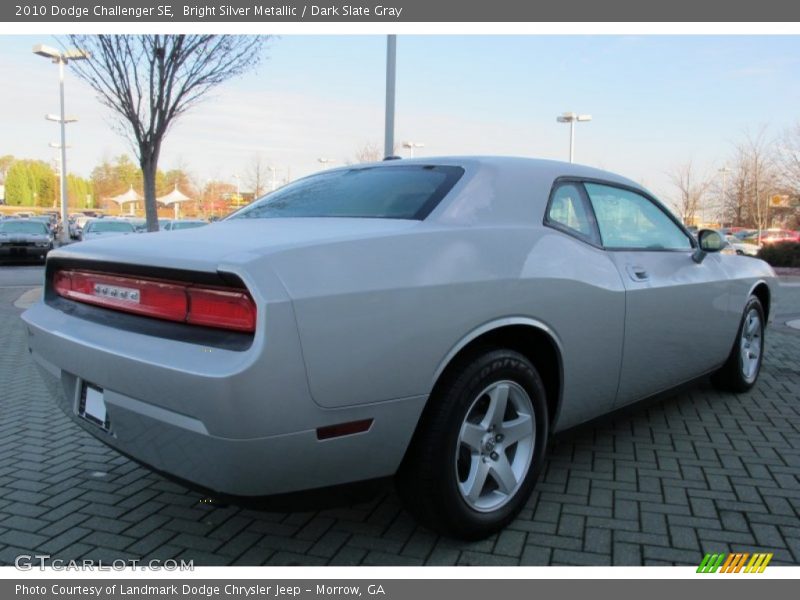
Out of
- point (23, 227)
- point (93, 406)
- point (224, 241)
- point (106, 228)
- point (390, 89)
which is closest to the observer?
point (224, 241)

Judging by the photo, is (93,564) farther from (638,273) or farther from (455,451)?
(638,273)

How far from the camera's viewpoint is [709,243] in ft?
13.6

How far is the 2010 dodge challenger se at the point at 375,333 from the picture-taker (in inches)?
81.0

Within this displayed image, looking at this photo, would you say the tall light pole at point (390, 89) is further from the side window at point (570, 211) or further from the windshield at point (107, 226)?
the windshield at point (107, 226)

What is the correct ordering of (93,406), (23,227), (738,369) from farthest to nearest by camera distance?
(23,227), (738,369), (93,406)

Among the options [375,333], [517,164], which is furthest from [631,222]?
[375,333]

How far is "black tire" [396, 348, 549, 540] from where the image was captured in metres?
2.41

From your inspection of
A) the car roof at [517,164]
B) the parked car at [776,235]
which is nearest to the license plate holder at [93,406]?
the car roof at [517,164]

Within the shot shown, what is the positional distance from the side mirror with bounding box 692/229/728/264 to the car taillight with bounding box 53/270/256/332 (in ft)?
10.0

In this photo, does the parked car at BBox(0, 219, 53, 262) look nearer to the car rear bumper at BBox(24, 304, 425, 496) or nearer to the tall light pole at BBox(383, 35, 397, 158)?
the tall light pole at BBox(383, 35, 397, 158)

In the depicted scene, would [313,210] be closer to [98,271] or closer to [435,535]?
[98,271]

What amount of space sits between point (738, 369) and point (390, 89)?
7.26 meters

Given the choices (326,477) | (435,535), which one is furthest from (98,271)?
(435,535)

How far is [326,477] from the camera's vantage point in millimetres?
2211
